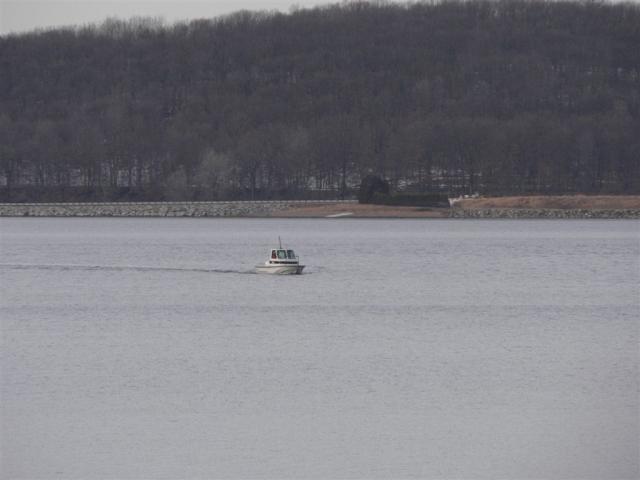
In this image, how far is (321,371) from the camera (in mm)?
31672

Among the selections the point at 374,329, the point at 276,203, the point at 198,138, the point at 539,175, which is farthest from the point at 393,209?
the point at 374,329

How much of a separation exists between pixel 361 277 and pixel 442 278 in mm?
3554

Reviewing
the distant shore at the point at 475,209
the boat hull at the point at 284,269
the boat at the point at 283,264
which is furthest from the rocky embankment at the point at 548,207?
the boat at the point at 283,264

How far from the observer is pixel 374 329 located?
3972cm

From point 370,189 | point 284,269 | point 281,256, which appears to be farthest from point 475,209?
point 284,269

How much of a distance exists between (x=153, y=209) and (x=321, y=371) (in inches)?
4466

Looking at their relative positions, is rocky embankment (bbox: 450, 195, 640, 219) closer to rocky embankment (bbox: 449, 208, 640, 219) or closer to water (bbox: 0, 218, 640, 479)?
rocky embankment (bbox: 449, 208, 640, 219)

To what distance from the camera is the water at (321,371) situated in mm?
23375

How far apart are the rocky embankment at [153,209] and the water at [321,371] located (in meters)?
67.9

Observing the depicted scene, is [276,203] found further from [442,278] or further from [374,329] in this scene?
[374,329]

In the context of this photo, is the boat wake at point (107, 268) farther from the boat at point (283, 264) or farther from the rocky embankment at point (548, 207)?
the rocky embankment at point (548, 207)

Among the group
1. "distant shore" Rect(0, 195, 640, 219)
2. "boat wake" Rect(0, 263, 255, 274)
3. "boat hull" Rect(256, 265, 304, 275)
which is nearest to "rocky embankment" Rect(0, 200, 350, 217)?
"distant shore" Rect(0, 195, 640, 219)

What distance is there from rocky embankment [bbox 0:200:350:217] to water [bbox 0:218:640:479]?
2674 inches

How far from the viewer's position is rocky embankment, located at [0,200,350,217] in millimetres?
133500
